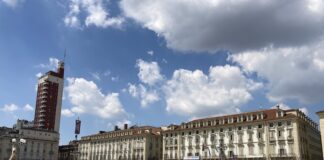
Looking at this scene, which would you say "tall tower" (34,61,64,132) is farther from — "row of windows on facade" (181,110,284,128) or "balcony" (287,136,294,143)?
"balcony" (287,136,294,143)

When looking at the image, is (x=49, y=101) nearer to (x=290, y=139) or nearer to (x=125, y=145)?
(x=125, y=145)

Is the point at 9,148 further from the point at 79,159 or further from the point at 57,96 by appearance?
the point at 57,96

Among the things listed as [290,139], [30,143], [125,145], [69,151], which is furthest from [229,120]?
[69,151]

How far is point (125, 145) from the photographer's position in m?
129

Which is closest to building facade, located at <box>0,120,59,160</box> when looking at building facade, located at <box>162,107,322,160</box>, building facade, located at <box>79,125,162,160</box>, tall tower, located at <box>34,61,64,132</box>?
tall tower, located at <box>34,61,64,132</box>

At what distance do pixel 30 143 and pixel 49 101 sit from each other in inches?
1222

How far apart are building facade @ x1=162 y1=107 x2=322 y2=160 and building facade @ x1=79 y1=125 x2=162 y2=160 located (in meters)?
10.5

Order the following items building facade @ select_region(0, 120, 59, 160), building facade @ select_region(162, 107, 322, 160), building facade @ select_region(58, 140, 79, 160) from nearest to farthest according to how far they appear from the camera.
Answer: building facade @ select_region(162, 107, 322, 160) → building facade @ select_region(0, 120, 59, 160) → building facade @ select_region(58, 140, 79, 160)

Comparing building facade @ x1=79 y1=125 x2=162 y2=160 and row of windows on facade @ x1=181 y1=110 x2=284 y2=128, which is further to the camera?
building facade @ x1=79 y1=125 x2=162 y2=160

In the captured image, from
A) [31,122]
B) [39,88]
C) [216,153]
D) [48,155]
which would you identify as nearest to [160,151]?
[216,153]

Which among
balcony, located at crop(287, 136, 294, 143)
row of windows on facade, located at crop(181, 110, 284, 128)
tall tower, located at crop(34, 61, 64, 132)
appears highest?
tall tower, located at crop(34, 61, 64, 132)

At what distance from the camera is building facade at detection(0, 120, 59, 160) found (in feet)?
449

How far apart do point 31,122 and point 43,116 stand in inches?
262

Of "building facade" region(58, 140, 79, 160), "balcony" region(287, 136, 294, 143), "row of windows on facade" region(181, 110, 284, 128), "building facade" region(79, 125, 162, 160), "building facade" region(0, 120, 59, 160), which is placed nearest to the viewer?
"balcony" region(287, 136, 294, 143)
